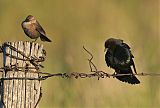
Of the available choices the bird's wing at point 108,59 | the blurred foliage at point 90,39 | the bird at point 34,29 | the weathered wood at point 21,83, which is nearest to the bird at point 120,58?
the bird's wing at point 108,59

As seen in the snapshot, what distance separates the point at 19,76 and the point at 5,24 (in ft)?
19.7

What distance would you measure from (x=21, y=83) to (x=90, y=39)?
5425 millimetres

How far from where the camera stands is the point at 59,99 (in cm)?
595

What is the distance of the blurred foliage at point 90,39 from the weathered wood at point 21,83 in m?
1.84

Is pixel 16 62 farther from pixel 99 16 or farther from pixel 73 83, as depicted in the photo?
pixel 99 16

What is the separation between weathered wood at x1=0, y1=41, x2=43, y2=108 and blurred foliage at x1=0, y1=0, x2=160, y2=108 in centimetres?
184

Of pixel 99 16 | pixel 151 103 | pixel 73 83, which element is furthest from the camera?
pixel 99 16

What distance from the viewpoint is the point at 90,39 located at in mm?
9398

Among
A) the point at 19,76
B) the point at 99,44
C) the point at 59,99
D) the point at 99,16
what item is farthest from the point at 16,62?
the point at 99,16

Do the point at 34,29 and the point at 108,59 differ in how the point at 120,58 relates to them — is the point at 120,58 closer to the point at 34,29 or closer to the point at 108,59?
the point at 108,59

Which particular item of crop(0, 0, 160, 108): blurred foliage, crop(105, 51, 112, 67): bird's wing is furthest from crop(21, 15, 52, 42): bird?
crop(105, 51, 112, 67): bird's wing

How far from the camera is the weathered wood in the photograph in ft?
13.1

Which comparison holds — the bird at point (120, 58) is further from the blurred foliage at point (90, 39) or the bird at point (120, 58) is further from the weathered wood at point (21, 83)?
the weathered wood at point (21, 83)

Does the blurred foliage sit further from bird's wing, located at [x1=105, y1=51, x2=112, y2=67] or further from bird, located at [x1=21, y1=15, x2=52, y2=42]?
bird, located at [x1=21, y1=15, x2=52, y2=42]
